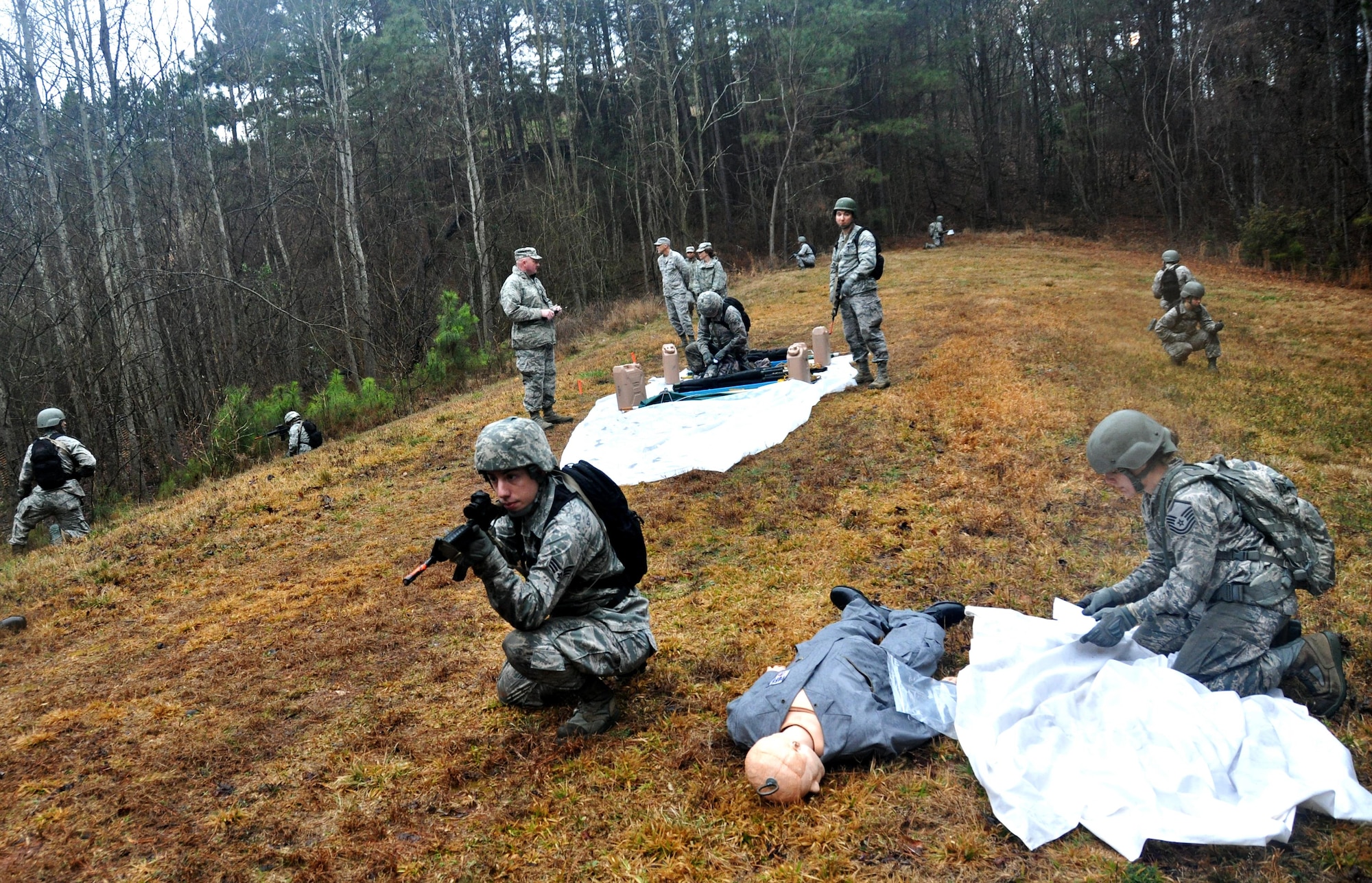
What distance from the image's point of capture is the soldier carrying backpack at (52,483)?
9.66 meters

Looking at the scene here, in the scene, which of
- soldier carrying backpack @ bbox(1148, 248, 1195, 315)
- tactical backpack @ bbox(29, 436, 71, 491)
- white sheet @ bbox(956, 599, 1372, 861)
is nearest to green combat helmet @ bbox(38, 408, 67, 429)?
tactical backpack @ bbox(29, 436, 71, 491)

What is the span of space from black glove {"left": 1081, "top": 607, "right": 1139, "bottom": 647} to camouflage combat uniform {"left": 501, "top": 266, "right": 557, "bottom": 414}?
734 cm

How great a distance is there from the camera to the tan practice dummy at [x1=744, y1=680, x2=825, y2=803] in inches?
122

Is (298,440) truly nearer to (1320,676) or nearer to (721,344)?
(721,344)

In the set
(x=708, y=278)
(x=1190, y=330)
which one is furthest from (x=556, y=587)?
(x=708, y=278)

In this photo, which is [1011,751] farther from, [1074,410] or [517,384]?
[517,384]

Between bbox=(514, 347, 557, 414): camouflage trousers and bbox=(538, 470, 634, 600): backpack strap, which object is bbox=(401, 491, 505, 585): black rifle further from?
bbox=(514, 347, 557, 414): camouflage trousers

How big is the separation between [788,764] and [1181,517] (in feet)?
5.61

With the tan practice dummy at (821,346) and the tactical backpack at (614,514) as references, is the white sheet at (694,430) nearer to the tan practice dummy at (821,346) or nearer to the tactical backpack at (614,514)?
the tan practice dummy at (821,346)

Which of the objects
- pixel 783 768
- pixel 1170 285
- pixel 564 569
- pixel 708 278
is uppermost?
pixel 708 278

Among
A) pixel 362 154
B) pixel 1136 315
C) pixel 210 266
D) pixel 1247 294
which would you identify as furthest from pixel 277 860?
pixel 362 154

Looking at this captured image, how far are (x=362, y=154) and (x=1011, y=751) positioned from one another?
3123 cm

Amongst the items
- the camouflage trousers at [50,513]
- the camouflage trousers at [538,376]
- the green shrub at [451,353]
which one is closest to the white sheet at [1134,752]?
the camouflage trousers at [538,376]

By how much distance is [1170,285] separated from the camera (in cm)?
1027
